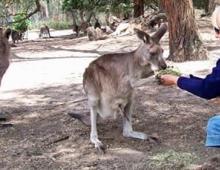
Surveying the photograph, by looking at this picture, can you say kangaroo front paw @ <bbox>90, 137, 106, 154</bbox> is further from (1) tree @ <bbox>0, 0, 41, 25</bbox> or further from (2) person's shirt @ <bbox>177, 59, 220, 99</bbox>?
(1) tree @ <bbox>0, 0, 41, 25</bbox>

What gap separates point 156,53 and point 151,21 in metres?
10.7

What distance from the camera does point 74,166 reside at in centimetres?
390

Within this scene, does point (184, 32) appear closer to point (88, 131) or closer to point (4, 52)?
point (4, 52)

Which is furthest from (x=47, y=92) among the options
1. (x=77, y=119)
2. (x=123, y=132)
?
(x=123, y=132)

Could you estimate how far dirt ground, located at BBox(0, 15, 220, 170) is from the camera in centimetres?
394

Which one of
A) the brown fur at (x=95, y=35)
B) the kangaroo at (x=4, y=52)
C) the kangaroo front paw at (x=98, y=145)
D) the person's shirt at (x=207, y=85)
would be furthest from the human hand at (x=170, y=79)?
the brown fur at (x=95, y=35)

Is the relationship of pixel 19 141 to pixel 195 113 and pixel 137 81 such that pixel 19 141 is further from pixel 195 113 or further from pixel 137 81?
pixel 195 113

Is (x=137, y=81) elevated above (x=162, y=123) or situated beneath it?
elevated above

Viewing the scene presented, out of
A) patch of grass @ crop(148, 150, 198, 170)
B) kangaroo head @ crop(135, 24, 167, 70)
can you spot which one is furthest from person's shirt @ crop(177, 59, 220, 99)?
kangaroo head @ crop(135, 24, 167, 70)

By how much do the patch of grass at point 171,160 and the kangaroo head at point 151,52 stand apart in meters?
0.69

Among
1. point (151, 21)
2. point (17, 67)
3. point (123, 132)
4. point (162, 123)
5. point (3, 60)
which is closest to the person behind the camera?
point (123, 132)

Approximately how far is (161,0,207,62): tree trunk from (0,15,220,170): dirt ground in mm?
913

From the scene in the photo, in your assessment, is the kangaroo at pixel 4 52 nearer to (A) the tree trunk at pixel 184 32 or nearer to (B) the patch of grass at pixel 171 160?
(B) the patch of grass at pixel 171 160

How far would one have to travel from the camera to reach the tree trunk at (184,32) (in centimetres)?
869
